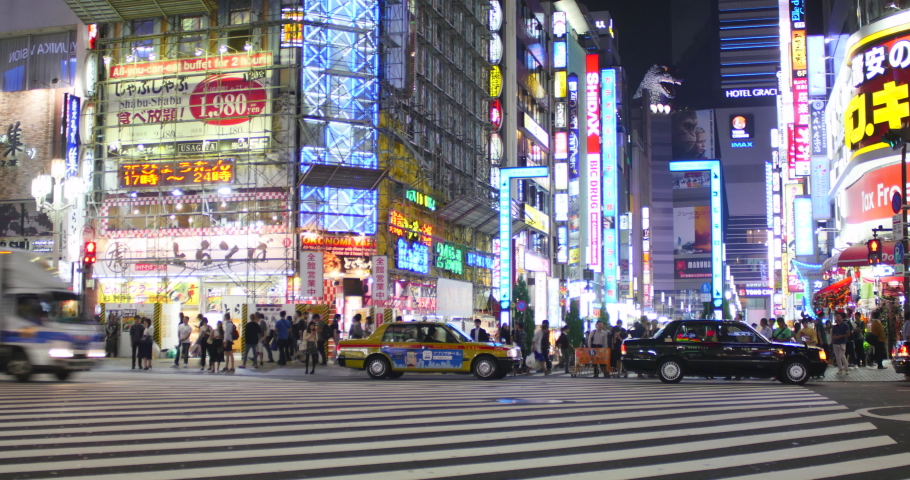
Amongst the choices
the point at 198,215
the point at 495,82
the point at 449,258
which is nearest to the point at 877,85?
the point at 449,258

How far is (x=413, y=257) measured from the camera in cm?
4284

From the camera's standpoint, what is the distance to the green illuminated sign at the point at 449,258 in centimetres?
4706

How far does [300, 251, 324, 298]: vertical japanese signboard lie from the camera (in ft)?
101

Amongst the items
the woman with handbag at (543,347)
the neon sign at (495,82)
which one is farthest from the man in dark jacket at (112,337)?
the neon sign at (495,82)

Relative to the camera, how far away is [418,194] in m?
44.4

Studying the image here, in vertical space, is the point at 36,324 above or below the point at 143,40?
below

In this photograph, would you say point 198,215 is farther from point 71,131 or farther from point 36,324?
point 36,324

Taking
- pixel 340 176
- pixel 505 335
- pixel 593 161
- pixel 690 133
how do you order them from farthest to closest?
pixel 690 133, pixel 593 161, pixel 340 176, pixel 505 335

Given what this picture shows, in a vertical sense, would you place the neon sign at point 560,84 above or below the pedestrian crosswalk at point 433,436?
above

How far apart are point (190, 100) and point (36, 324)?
20655 mm

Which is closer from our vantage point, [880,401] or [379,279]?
[880,401]

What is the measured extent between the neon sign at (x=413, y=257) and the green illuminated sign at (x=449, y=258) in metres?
1.97

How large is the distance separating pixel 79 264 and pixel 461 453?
99.9 ft

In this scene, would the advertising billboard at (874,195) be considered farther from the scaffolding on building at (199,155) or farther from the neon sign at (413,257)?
the scaffolding on building at (199,155)
